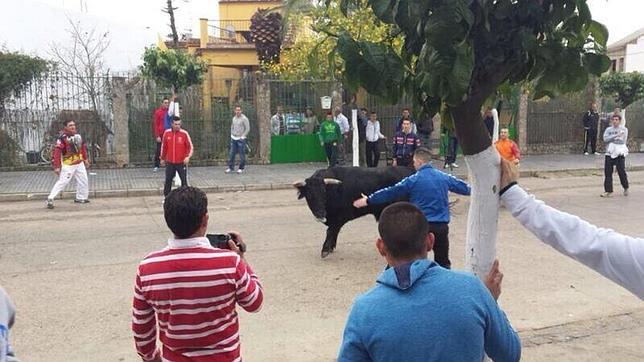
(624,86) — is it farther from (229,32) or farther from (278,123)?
(229,32)

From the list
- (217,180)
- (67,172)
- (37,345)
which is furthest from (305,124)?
(37,345)

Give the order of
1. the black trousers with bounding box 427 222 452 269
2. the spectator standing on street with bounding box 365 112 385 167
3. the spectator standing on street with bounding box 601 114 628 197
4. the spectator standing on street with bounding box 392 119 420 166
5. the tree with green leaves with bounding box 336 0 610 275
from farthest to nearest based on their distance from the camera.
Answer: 1. the spectator standing on street with bounding box 365 112 385 167
2. the spectator standing on street with bounding box 392 119 420 166
3. the spectator standing on street with bounding box 601 114 628 197
4. the black trousers with bounding box 427 222 452 269
5. the tree with green leaves with bounding box 336 0 610 275

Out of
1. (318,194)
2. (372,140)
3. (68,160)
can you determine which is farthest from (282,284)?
(372,140)

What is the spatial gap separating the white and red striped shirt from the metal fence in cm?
1636

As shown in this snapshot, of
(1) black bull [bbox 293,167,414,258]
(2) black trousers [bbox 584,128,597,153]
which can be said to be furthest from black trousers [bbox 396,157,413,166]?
(2) black trousers [bbox 584,128,597,153]

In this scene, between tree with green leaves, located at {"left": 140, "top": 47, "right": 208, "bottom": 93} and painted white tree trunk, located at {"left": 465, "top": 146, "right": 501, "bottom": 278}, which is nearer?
painted white tree trunk, located at {"left": 465, "top": 146, "right": 501, "bottom": 278}

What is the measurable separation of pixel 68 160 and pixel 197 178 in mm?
4113

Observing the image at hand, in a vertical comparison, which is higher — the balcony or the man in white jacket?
the balcony

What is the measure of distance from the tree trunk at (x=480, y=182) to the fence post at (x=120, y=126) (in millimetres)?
16996

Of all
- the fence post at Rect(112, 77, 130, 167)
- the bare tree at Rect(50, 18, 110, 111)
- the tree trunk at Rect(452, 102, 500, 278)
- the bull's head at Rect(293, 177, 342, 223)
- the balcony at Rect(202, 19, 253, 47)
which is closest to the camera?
the tree trunk at Rect(452, 102, 500, 278)


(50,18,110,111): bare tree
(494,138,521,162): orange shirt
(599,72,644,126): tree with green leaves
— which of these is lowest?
(494,138,521,162): orange shirt

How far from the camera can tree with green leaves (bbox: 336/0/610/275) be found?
2.21 meters

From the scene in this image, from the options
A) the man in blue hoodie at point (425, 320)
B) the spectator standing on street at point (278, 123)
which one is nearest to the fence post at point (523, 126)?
the spectator standing on street at point (278, 123)

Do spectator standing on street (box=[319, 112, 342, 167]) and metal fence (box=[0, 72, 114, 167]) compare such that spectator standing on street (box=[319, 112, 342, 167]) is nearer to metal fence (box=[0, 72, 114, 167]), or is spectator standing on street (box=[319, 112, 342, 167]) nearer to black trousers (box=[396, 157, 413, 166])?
black trousers (box=[396, 157, 413, 166])
